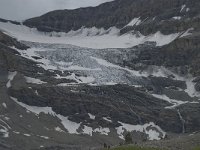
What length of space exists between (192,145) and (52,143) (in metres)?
90.0

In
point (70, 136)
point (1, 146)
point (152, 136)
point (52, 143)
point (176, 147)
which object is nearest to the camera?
point (176, 147)

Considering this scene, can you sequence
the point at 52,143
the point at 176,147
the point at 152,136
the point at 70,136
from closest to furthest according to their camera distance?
the point at 176,147 → the point at 52,143 → the point at 70,136 → the point at 152,136

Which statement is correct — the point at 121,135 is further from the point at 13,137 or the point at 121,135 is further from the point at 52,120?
the point at 13,137

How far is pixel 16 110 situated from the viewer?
19838cm

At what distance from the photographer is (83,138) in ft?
612

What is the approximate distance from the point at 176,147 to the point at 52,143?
3566 inches

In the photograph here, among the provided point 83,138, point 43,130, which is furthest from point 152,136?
point 43,130

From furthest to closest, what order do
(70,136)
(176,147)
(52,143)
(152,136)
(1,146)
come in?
(152,136), (70,136), (52,143), (1,146), (176,147)

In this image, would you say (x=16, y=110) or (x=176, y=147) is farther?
(x=16, y=110)

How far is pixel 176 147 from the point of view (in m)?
86.9

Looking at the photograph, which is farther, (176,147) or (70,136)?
(70,136)

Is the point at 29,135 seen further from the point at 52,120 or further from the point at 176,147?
the point at 176,147

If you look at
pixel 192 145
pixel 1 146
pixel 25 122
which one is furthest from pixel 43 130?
pixel 192 145

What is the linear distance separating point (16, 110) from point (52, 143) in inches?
1177
